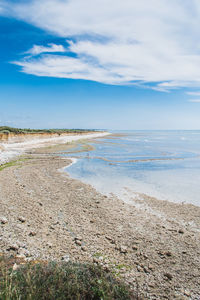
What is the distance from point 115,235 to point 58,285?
11.9 ft

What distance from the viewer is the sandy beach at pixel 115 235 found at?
209 inches

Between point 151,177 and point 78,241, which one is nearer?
point 78,241

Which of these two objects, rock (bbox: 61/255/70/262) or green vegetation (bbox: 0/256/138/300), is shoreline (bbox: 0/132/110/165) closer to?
rock (bbox: 61/255/70/262)

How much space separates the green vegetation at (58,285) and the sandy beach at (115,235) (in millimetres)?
818

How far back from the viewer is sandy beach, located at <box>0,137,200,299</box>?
5.30 meters

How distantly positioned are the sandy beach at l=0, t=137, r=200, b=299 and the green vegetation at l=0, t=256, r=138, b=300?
32.2 inches

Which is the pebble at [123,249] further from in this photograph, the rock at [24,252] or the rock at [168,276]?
the rock at [24,252]

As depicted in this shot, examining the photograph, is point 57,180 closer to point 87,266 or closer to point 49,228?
point 49,228

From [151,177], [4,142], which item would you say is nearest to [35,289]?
[151,177]

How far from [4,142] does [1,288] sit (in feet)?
164

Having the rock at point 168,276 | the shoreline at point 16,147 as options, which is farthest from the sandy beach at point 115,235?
the shoreline at point 16,147

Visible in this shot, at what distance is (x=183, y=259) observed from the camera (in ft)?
19.9

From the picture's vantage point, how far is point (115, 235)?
23.9ft

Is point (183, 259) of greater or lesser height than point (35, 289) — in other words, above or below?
below
